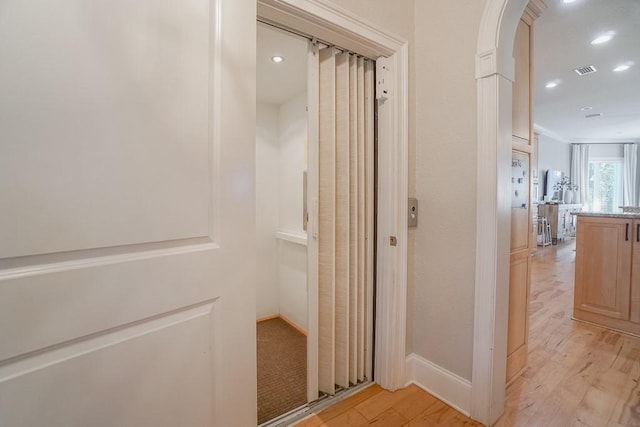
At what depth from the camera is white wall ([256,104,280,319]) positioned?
2.95 meters

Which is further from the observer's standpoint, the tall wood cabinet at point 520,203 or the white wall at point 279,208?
the white wall at point 279,208

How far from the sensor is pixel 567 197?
7.86m

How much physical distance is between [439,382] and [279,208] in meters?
2.17

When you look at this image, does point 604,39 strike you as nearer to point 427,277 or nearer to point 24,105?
point 427,277

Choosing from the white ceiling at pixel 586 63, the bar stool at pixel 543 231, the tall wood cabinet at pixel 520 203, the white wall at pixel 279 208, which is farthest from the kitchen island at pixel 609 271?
the bar stool at pixel 543 231

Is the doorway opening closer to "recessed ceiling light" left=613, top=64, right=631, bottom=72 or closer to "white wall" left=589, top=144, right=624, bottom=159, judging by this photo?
"recessed ceiling light" left=613, top=64, right=631, bottom=72

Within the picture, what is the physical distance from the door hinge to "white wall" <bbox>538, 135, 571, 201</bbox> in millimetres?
7459

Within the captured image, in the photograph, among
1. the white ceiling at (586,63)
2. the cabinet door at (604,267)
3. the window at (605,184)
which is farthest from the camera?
the window at (605,184)

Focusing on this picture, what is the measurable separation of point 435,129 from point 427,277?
0.91 meters

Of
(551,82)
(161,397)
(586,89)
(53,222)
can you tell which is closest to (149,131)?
(53,222)

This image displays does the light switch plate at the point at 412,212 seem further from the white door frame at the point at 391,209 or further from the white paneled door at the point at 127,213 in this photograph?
the white paneled door at the point at 127,213

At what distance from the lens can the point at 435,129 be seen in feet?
5.30

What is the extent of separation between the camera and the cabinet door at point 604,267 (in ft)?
8.06

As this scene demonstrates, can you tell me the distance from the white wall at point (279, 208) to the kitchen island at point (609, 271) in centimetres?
281
